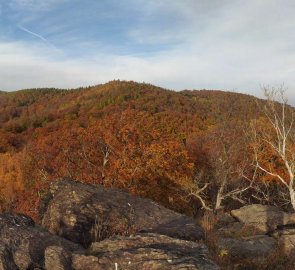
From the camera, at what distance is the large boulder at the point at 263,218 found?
435 inches

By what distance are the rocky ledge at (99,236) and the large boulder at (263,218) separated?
3105mm

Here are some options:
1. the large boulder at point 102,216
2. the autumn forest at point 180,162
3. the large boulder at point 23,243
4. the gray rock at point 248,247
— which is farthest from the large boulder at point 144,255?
the autumn forest at point 180,162

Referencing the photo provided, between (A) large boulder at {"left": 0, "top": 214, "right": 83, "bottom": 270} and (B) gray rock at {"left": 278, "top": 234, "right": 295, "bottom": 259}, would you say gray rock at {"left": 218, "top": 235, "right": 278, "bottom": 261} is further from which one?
(A) large boulder at {"left": 0, "top": 214, "right": 83, "bottom": 270}

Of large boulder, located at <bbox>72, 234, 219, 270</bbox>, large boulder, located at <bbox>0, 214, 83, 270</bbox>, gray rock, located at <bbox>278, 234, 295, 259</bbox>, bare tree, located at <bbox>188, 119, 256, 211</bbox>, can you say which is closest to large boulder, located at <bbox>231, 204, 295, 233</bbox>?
gray rock, located at <bbox>278, 234, 295, 259</bbox>

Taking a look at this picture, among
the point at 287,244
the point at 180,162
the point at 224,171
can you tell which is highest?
the point at 180,162

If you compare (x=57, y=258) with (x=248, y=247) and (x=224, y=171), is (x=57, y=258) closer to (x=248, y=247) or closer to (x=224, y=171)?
(x=248, y=247)

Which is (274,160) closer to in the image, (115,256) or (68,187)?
(68,187)

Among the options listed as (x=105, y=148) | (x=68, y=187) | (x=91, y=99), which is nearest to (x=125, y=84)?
(x=91, y=99)

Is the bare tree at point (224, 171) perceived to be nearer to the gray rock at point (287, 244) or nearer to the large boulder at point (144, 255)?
the gray rock at point (287, 244)

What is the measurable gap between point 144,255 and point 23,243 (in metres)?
1.95

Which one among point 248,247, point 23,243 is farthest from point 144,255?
point 248,247

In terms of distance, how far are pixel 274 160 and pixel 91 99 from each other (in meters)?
101

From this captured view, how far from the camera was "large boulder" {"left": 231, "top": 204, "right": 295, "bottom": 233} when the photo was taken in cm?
1105

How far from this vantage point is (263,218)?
11445mm
